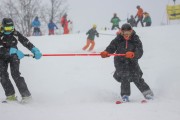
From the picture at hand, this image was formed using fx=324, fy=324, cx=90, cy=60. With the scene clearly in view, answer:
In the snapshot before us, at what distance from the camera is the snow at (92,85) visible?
16.8 ft

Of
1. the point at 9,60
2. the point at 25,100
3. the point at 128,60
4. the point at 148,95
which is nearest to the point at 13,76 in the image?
the point at 9,60

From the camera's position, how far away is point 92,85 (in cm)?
886

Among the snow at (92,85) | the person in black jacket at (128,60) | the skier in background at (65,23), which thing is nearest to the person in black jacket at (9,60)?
the snow at (92,85)

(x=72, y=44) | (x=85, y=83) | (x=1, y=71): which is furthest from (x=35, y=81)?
(x=72, y=44)

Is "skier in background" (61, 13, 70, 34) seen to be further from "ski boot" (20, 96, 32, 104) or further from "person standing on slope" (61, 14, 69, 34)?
"ski boot" (20, 96, 32, 104)

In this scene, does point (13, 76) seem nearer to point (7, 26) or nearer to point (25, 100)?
point (25, 100)

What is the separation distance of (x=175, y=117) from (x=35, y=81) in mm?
5880

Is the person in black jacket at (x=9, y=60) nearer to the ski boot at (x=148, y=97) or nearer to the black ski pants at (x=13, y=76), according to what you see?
the black ski pants at (x=13, y=76)

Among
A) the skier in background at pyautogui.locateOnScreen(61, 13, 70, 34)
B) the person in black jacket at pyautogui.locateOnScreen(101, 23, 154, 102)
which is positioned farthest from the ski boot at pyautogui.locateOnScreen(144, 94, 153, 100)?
the skier in background at pyautogui.locateOnScreen(61, 13, 70, 34)

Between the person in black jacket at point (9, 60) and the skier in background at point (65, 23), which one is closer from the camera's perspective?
the person in black jacket at point (9, 60)

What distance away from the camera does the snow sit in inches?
201

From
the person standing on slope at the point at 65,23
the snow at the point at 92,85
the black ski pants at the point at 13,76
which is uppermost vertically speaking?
the person standing on slope at the point at 65,23

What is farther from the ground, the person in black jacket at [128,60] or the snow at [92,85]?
the person in black jacket at [128,60]

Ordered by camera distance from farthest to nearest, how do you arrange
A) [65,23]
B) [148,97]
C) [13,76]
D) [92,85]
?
[65,23] → [92,85] → [148,97] → [13,76]
